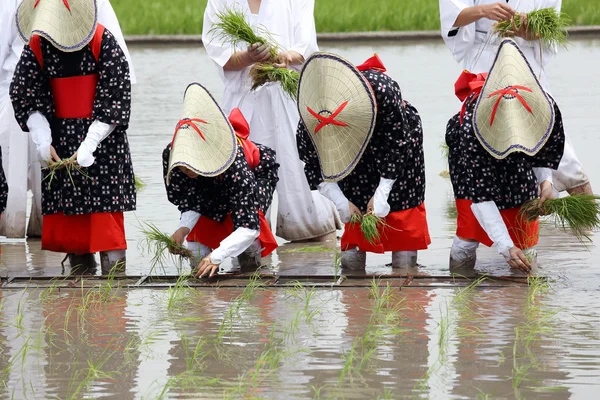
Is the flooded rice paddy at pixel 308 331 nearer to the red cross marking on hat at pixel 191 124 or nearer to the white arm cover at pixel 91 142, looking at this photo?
the white arm cover at pixel 91 142

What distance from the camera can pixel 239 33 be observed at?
7215 mm

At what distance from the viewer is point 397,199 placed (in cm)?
654

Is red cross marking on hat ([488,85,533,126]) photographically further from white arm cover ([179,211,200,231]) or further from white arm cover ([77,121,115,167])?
white arm cover ([77,121,115,167])

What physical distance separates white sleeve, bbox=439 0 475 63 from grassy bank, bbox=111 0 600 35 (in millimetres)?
13679

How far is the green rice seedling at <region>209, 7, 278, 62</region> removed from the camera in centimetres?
721

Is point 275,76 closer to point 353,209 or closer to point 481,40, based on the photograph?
point 353,209

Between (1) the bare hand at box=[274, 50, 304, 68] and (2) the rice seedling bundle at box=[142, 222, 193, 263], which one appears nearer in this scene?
(2) the rice seedling bundle at box=[142, 222, 193, 263]

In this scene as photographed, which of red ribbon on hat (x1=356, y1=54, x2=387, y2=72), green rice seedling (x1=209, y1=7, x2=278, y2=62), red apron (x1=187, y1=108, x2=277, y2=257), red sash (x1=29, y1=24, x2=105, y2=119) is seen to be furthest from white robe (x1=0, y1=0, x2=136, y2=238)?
red ribbon on hat (x1=356, y1=54, x2=387, y2=72)

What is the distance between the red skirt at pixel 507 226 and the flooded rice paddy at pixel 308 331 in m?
0.16

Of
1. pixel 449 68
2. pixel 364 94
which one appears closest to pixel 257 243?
pixel 364 94

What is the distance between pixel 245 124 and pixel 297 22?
0.96 metres

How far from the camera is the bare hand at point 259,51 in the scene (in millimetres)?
7188

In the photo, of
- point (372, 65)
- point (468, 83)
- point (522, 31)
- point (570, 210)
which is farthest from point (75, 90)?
point (570, 210)

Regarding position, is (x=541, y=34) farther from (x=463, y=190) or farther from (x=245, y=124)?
(x=245, y=124)
